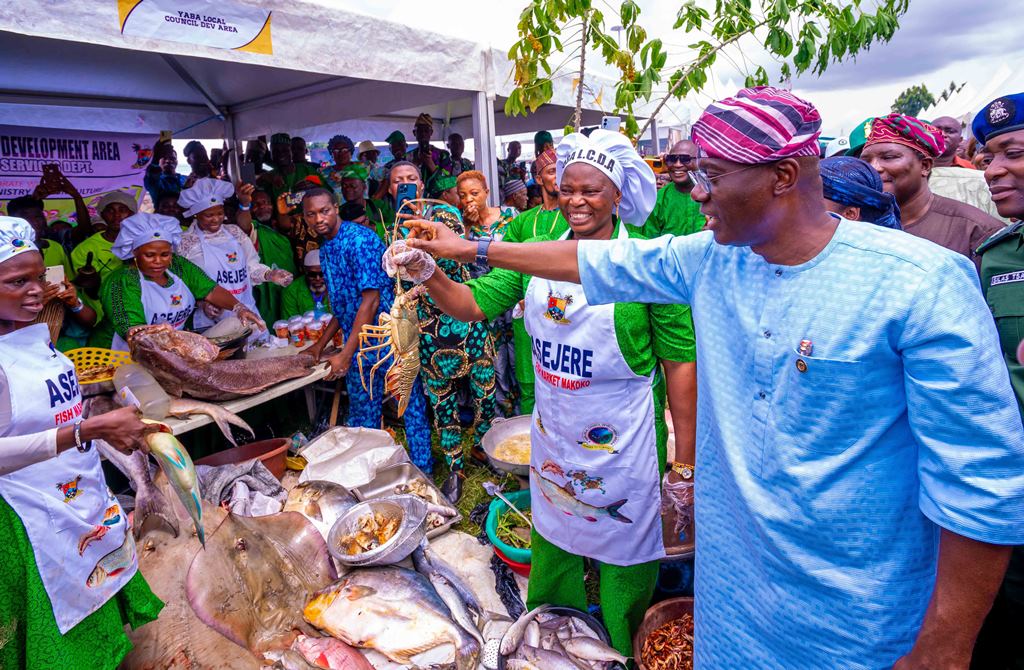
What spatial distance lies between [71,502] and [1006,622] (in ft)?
11.4

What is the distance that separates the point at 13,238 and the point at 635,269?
2250mm

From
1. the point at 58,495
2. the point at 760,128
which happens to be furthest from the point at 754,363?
the point at 58,495

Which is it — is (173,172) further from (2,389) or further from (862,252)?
(862,252)

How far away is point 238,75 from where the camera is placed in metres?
7.02

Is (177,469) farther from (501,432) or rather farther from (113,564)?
(501,432)

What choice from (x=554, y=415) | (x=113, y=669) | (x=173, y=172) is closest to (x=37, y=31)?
(x=113, y=669)

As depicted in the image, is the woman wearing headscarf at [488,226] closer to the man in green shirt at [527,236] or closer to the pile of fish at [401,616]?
the man in green shirt at [527,236]

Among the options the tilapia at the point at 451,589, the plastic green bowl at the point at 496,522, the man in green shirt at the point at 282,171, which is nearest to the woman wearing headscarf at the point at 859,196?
the plastic green bowl at the point at 496,522

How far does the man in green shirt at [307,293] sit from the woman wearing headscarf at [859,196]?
185 inches

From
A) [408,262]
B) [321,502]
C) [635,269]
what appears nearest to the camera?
[635,269]

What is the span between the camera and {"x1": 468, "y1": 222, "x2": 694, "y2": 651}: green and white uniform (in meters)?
2.36

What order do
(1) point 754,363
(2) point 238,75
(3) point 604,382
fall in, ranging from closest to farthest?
(1) point 754,363
(3) point 604,382
(2) point 238,75

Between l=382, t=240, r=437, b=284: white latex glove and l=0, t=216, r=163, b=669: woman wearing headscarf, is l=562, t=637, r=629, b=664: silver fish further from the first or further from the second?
l=0, t=216, r=163, b=669: woman wearing headscarf

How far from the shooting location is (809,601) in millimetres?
1450
